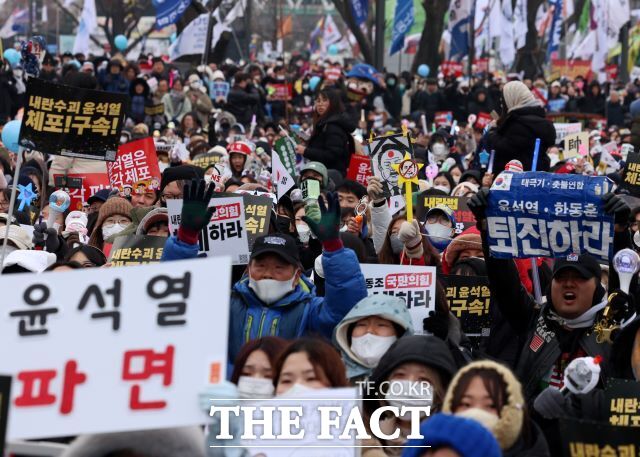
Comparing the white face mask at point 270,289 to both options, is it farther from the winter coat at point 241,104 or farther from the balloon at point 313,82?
the balloon at point 313,82

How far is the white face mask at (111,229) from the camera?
9672 mm

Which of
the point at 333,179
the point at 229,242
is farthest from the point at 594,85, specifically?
the point at 229,242

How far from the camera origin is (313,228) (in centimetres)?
646

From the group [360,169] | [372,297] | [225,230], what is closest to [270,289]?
[372,297]

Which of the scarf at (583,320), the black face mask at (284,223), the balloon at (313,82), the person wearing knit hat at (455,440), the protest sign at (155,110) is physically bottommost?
the person wearing knit hat at (455,440)

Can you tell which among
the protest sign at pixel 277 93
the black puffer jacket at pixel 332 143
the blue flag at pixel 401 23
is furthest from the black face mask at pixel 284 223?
the blue flag at pixel 401 23

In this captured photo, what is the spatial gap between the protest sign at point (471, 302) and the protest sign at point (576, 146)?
8.54 m

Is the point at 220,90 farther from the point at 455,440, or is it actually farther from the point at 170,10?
the point at 455,440

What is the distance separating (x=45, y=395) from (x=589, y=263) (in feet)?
10.8

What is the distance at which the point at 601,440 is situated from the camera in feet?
15.9

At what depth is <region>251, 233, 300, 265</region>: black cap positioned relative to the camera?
22.0ft

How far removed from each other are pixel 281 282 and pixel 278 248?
169 mm

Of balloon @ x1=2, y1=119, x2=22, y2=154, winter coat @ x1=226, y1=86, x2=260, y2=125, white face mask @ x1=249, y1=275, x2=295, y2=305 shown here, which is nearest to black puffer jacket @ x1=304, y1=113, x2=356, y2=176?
balloon @ x1=2, y1=119, x2=22, y2=154

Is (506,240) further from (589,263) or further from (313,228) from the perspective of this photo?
(313,228)
